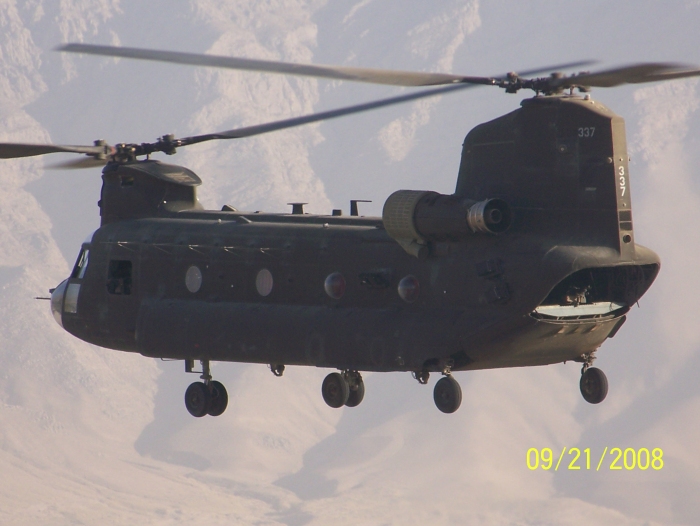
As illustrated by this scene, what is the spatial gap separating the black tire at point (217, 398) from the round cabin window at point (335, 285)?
532cm

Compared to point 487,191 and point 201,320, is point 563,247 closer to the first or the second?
point 487,191

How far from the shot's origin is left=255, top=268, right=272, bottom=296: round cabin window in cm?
3622

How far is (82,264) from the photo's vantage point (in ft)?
134

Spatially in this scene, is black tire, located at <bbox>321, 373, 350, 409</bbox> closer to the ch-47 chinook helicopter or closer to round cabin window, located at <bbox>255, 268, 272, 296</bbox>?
the ch-47 chinook helicopter

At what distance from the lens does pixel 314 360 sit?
3450 centimetres

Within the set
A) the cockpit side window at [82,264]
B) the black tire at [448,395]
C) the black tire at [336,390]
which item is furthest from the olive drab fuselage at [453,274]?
the cockpit side window at [82,264]

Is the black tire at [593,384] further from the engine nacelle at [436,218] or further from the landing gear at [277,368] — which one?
the landing gear at [277,368]

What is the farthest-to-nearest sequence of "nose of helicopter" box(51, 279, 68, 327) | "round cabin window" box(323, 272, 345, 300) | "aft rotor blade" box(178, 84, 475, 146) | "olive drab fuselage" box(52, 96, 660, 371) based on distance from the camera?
"nose of helicopter" box(51, 279, 68, 327), "round cabin window" box(323, 272, 345, 300), "aft rotor blade" box(178, 84, 475, 146), "olive drab fuselage" box(52, 96, 660, 371)

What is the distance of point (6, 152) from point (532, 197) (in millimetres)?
13817

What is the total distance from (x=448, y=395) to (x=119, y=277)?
38.7 feet

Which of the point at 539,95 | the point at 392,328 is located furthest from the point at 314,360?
the point at 539,95

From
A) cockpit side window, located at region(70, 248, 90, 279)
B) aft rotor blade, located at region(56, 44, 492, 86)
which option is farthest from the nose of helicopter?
aft rotor blade, located at region(56, 44, 492, 86)

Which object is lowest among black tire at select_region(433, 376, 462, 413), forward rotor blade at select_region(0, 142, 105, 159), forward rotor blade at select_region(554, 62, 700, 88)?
black tire at select_region(433, 376, 462, 413)

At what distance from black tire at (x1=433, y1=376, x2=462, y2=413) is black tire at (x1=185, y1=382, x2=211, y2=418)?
8389mm
